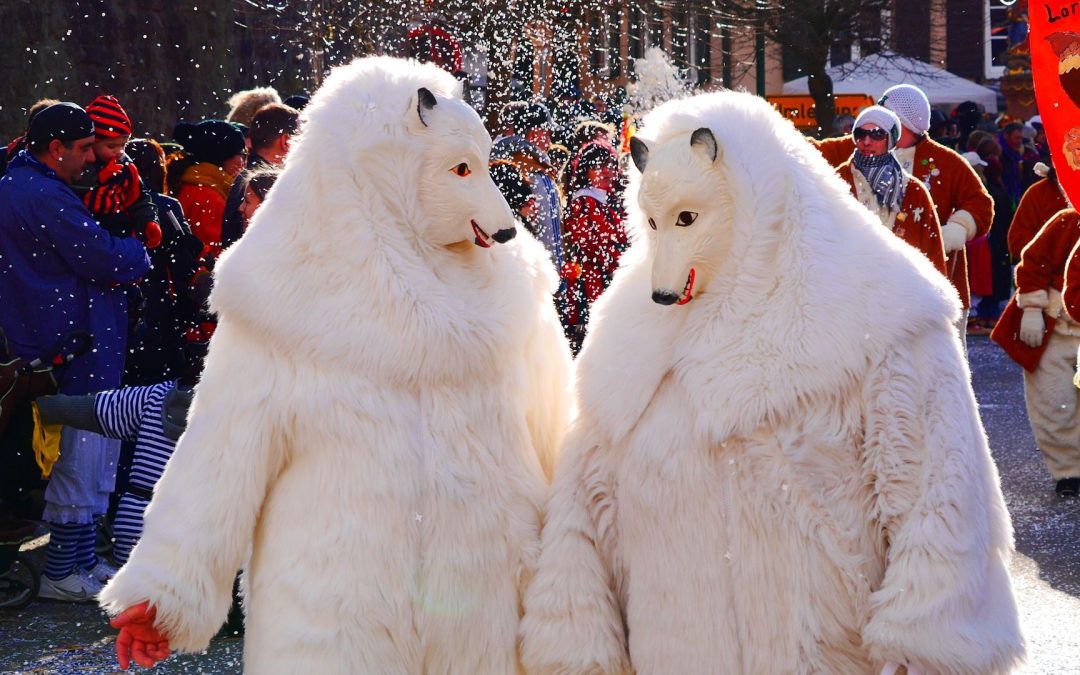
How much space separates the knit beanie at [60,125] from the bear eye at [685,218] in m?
4.10

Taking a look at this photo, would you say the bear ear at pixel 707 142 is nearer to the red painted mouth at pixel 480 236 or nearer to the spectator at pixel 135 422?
the red painted mouth at pixel 480 236

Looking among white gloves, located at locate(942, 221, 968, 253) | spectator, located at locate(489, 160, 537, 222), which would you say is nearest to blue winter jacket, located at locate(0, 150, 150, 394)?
spectator, located at locate(489, 160, 537, 222)

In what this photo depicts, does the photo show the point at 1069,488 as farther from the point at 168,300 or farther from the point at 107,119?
the point at 107,119

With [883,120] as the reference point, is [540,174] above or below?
below

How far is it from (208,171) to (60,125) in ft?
3.39

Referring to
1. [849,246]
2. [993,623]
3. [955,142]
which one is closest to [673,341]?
[849,246]

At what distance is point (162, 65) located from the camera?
16000 mm

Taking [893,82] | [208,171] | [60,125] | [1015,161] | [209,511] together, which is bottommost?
[893,82]

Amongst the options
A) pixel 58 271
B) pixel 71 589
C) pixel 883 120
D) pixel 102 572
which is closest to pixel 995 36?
pixel 883 120

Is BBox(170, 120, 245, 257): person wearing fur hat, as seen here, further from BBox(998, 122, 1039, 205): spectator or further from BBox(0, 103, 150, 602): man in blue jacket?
BBox(998, 122, 1039, 205): spectator

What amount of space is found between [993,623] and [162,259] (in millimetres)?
4825

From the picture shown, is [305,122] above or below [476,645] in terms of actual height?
above

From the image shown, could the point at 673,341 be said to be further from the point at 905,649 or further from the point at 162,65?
the point at 162,65

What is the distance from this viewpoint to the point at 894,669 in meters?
2.91
